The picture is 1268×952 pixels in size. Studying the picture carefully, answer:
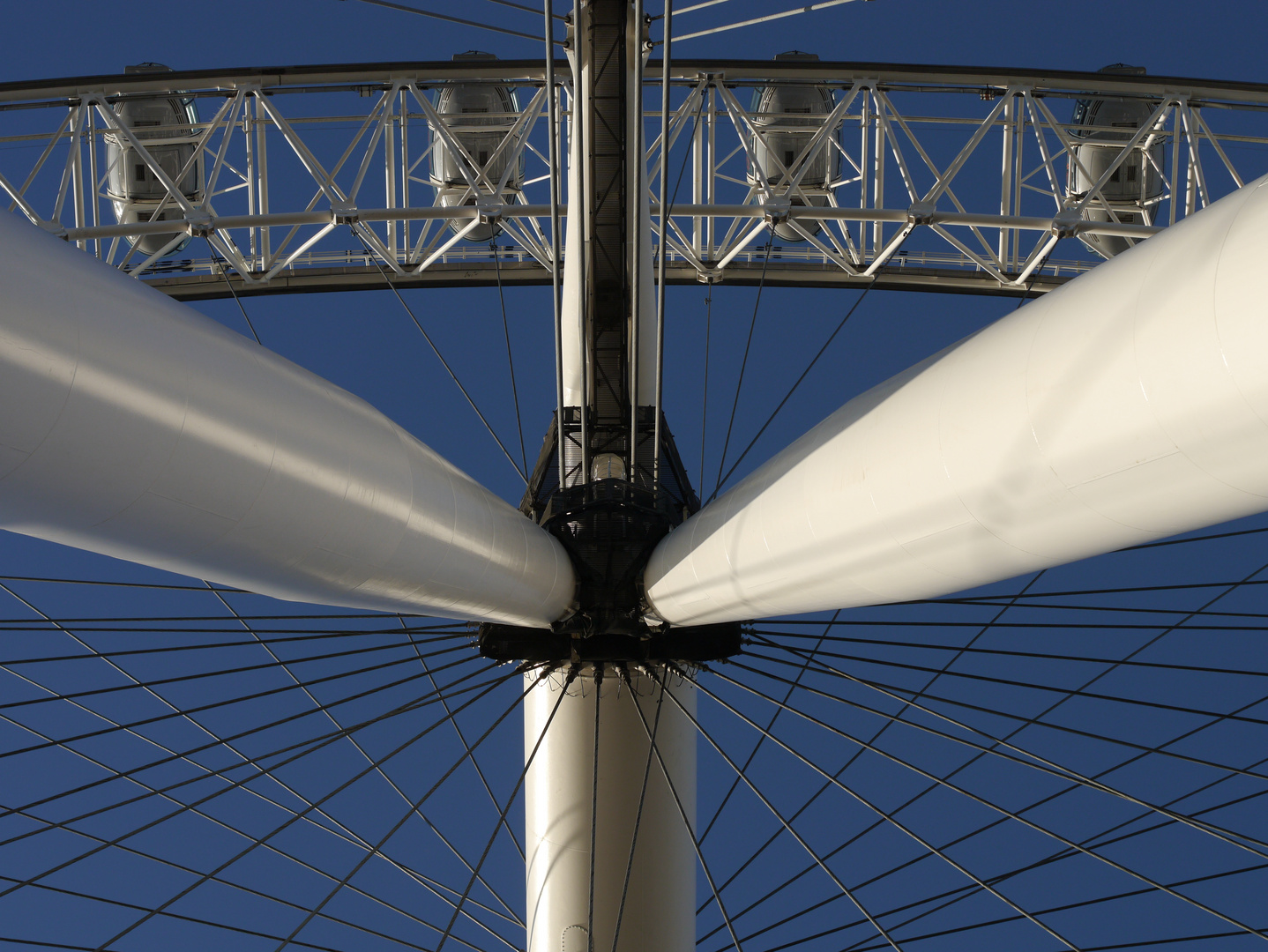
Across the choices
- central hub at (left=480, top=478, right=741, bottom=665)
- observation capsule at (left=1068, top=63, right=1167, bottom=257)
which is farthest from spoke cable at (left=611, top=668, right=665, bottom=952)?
observation capsule at (left=1068, top=63, right=1167, bottom=257)

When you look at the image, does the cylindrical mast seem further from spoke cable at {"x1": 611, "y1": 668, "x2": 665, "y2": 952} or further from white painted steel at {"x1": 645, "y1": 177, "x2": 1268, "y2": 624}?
white painted steel at {"x1": 645, "y1": 177, "x2": 1268, "y2": 624}

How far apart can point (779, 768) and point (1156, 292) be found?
37968mm

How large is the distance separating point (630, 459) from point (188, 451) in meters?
6.32

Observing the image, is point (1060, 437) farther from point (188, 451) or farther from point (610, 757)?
point (610, 757)

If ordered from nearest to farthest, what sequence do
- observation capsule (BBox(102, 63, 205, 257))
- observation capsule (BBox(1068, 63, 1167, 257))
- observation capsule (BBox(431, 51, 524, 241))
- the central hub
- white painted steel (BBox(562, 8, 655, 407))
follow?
the central hub, white painted steel (BBox(562, 8, 655, 407)), observation capsule (BBox(102, 63, 205, 257)), observation capsule (BBox(431, 51, 524, 241)), observation capsule (BBox(1068, 63, 1167, 257))

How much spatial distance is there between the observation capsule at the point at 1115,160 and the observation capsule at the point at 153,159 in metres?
13.3

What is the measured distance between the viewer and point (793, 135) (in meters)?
20.5

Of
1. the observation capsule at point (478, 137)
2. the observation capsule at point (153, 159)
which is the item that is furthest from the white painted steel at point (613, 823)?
the observation capsule at point (153, 159)

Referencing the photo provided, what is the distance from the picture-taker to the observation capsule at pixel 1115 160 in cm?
2050

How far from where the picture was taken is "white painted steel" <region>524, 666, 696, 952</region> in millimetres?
11188

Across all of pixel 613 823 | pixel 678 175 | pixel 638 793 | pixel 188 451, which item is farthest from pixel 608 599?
pixel 678 175

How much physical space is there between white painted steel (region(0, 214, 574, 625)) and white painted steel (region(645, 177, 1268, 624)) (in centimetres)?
197

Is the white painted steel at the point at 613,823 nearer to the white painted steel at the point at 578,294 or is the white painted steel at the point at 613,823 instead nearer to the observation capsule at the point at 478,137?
the white painted steel at the point at 578,294

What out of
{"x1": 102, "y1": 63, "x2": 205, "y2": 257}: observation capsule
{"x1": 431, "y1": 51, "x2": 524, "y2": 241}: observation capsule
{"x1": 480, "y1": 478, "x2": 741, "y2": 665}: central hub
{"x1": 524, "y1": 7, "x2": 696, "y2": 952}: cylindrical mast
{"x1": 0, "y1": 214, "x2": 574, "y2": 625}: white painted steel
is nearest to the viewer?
{"x1": 0, "y1": 214, "x2": 574, "y2": 625}: white painted steel
